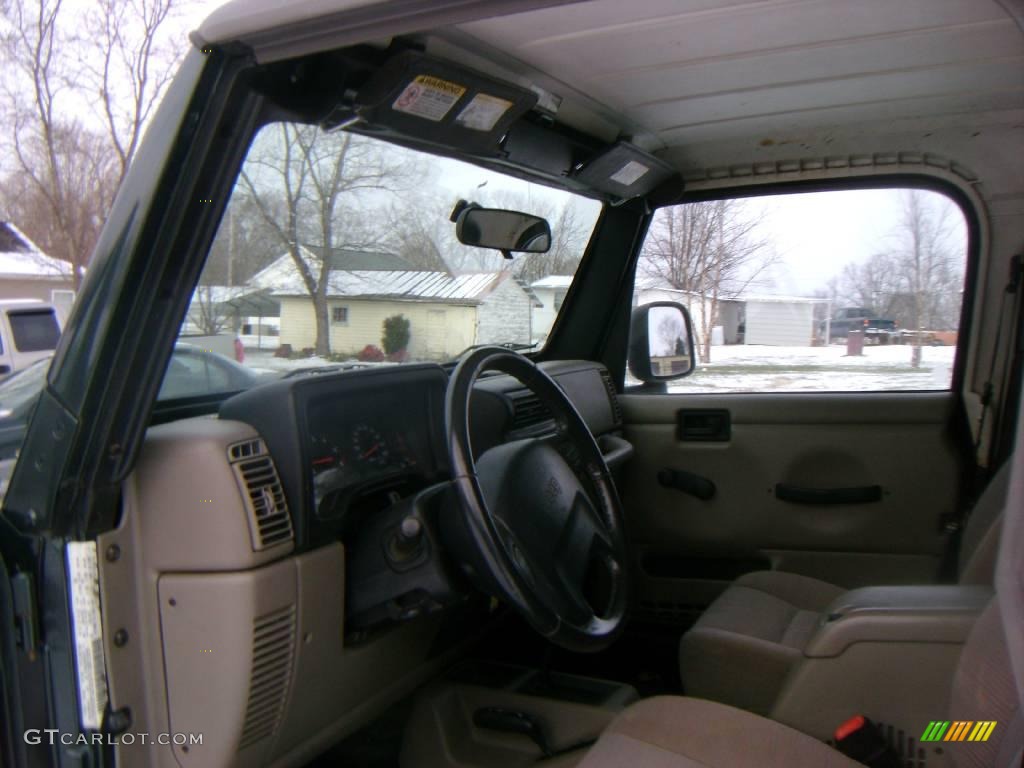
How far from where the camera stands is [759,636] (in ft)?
7.38

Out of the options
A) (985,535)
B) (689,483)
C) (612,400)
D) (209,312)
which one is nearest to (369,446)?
(209,312)

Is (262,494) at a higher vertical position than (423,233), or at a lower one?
lower

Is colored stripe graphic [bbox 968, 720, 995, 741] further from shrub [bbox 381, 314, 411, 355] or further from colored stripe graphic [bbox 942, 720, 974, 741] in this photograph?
shrub [bbox 381, 314, 411, 355]

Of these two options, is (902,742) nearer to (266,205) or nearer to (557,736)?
(557,736)

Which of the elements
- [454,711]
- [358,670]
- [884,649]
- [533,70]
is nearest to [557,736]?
[454,711]

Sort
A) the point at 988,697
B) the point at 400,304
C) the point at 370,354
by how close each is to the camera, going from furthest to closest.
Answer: the point at 400,304 < the point at 370,354 < the point at 988,697

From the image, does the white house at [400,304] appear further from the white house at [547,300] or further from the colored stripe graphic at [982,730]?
the colored stripe graphic at [982,730]

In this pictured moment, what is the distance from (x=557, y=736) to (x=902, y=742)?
0.84 metres

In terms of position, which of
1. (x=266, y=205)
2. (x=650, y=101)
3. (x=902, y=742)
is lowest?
(x=902, y=742)

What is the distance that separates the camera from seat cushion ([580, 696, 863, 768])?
1552 mm

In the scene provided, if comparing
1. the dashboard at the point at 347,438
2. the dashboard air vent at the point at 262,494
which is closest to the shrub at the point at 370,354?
the dashboard at the point at 347,438

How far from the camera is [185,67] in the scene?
1487 mm

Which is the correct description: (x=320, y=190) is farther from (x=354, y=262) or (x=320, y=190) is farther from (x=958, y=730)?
(x=958, y=730)

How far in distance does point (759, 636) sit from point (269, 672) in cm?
124
